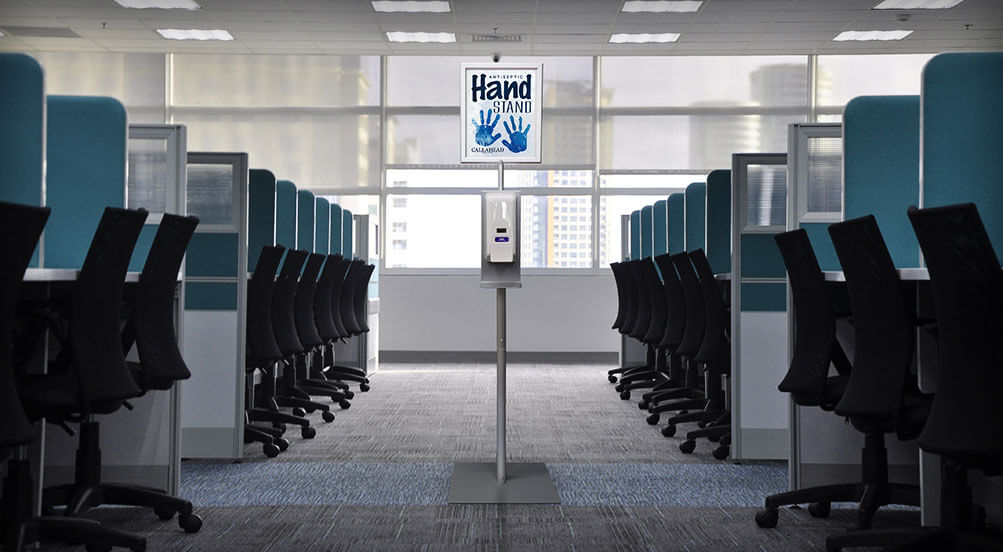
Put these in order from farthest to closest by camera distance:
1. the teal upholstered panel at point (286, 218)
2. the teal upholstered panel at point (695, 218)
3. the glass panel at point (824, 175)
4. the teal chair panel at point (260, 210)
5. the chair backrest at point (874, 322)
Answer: the teal upholstered panel at point (695, 218) → the teal upholstered panel at point (286, 218) → the teal chair panel at point (260, 210) → the glass panel at point (824, 175) → the chair backrest at point (874, 322)

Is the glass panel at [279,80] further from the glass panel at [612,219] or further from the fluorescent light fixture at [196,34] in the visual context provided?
the glass panel at [612,219]

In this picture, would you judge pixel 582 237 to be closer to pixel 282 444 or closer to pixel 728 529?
pixel 282 444

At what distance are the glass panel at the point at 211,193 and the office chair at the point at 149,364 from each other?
3.06 feet

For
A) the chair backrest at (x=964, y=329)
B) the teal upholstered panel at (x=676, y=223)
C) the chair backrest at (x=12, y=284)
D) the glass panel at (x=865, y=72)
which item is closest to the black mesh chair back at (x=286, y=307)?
the chair backrest at (x=12, y=284)

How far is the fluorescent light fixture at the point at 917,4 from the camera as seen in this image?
6492mm

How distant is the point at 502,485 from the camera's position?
9.12 feet

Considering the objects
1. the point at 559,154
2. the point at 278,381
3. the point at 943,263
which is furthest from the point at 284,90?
the point at 943,263

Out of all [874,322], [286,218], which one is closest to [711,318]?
[874,322]

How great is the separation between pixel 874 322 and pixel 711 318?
5.03 ft

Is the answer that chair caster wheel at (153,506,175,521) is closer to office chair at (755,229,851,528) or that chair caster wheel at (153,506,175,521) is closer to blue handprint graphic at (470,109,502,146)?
blue handprint graphic at (470,109,502,146)

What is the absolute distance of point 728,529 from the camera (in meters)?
2.31

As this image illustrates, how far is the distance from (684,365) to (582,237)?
3265 mm

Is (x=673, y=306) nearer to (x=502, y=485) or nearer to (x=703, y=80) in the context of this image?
(x=502, y=485)

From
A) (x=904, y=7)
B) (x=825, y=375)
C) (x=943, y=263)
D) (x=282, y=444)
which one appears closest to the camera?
(x=943, y=263)
